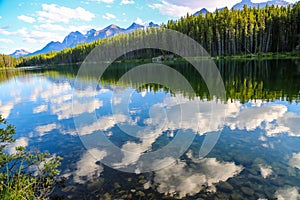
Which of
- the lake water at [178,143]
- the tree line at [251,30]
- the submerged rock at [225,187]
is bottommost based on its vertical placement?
the submerged rock at [225,187]

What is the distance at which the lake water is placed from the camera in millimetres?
9242

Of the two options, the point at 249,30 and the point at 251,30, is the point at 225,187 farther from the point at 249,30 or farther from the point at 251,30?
the point at 249,30

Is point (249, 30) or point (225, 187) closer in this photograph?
point (225, 187)

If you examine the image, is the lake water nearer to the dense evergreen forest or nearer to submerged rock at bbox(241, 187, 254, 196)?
submerged rock at bbox(241, 187, 254, 196)

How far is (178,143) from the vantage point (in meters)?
13.9

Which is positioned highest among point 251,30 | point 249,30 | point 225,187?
point 249,30

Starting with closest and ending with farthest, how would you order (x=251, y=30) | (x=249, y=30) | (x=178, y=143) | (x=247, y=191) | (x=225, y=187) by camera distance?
(x=247, y=191)
(x=225, y=187)
(x=178, y=143)
(x=251, y=30)
(x=249, y=30)

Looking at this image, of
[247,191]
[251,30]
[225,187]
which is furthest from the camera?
[251,30]

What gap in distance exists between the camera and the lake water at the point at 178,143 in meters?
9.24

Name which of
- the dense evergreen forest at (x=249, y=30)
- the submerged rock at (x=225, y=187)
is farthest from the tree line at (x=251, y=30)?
the submerged rock at (x=225, y=187)

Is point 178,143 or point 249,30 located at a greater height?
point 249,30

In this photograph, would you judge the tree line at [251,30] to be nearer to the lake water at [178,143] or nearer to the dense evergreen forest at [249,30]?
the dense evergreen forest at [249,30]

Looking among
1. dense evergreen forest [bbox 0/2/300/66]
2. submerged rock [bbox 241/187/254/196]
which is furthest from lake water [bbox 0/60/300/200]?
dense evergreen forest [bbox 0/2/300/66]

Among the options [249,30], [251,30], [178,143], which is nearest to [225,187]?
[178,143]
